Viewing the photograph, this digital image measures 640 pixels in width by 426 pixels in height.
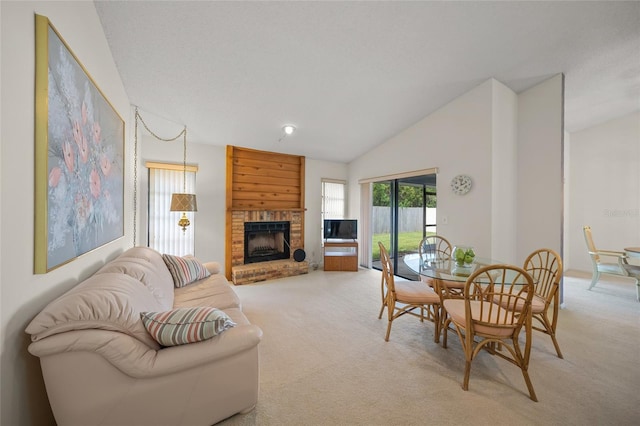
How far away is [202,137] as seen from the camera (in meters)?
4.03

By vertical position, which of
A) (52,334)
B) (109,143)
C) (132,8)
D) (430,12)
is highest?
(430,12)

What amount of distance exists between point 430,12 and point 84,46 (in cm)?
270

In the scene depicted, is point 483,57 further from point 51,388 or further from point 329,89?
point 51,388

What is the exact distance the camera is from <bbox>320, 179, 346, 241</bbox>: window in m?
5.57

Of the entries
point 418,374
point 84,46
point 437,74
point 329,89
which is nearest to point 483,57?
point 437,74

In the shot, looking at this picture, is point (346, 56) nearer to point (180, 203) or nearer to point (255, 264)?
point (180, 203)

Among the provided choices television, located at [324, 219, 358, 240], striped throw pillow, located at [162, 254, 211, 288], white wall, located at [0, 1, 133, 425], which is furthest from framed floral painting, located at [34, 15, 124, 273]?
television, located at [324, 219, 358, 240]

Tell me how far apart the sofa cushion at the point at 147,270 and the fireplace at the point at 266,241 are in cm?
226

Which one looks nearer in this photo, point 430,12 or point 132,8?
point 132,8

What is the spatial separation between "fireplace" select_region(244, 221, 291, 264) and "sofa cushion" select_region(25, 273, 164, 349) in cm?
324

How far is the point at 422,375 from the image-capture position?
1.89 meters

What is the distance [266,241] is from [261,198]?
0.90 m

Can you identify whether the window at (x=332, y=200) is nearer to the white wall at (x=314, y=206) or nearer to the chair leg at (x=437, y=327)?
the white wall at (x=314, y=206)

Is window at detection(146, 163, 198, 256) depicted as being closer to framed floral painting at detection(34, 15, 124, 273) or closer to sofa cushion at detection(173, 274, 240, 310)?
sofa cushion at detection(173, 274, 240, 310)
